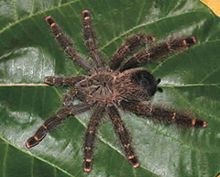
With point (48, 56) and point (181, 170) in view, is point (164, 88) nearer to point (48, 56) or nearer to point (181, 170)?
point (181, 170)

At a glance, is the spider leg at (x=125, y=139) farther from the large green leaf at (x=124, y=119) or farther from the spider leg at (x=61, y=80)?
the spider leg at (x=61, y=80)

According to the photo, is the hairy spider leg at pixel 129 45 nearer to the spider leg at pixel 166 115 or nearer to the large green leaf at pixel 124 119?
the large green leaf at pixel 124 119

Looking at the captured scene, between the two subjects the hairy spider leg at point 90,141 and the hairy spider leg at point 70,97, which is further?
the hairy spider leg at point 70,97

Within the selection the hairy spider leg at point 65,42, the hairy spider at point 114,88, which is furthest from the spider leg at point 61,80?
the hairy spider leg at point 65,42

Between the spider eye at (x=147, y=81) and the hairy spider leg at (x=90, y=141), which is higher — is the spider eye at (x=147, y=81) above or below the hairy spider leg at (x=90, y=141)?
above

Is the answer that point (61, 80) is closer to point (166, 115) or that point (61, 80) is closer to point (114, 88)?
point (114, 88)

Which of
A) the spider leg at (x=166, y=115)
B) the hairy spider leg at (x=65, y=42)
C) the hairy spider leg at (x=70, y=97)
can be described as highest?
the hairy spider leg at (x=65, y=42)

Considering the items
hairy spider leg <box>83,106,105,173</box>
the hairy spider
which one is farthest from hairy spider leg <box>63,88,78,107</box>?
hairy spider leg <box>83,106,105,173</box>
